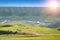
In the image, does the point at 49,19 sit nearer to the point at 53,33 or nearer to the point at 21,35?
the point at 53,33

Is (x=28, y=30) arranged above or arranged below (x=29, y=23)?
below

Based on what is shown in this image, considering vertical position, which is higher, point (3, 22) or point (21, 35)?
point (3, 22)

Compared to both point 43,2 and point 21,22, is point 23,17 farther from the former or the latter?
point 43,2

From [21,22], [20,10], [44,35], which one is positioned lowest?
[44,35]

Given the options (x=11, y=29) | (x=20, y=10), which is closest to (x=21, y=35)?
(x=11, y=29)

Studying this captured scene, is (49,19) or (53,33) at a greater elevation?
(49,19)

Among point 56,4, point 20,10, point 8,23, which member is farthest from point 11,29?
point 56,4

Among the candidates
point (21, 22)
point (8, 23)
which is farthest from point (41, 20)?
point (8, 23)
